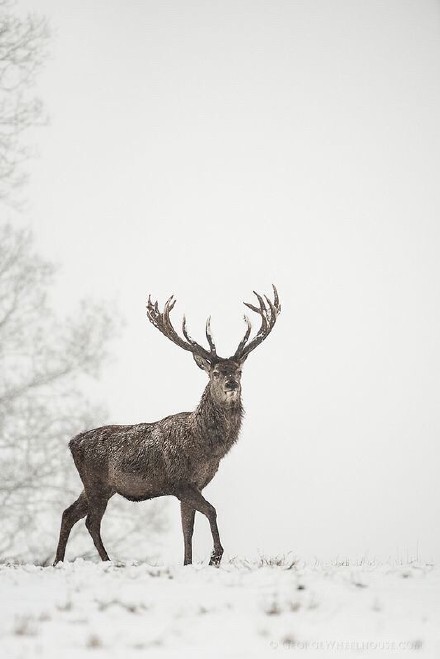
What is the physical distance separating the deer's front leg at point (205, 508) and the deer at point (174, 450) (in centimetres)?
1

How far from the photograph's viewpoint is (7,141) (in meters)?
13.8

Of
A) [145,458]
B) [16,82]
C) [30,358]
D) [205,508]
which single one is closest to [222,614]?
[205,508]

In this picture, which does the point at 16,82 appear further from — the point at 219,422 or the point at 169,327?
the point at 219,422

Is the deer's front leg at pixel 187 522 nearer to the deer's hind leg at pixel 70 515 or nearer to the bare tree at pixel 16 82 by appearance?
the deer's hind leg at pixel 70 515

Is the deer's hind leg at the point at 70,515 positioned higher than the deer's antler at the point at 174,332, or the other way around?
the deer's antler at the point at 174,332

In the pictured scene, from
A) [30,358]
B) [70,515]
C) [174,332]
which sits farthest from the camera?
[30,358]

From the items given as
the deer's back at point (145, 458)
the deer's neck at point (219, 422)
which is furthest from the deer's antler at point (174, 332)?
the deer's back at point (145, 458)

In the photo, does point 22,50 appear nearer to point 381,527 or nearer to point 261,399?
point 381,527

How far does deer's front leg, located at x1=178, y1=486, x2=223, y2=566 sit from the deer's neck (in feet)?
1.78

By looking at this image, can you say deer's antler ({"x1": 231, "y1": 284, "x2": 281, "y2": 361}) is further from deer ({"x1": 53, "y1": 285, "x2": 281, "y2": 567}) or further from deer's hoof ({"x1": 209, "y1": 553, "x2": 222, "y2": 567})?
deer's hoof ({"x1": 209, "y1": 553, "x2": 222, "y2": 567})

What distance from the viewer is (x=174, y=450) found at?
→ 29.8 feet

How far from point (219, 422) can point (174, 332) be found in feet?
3.60

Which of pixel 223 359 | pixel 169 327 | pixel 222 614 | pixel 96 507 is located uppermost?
pixel 169 327

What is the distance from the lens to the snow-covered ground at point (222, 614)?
4.51m
